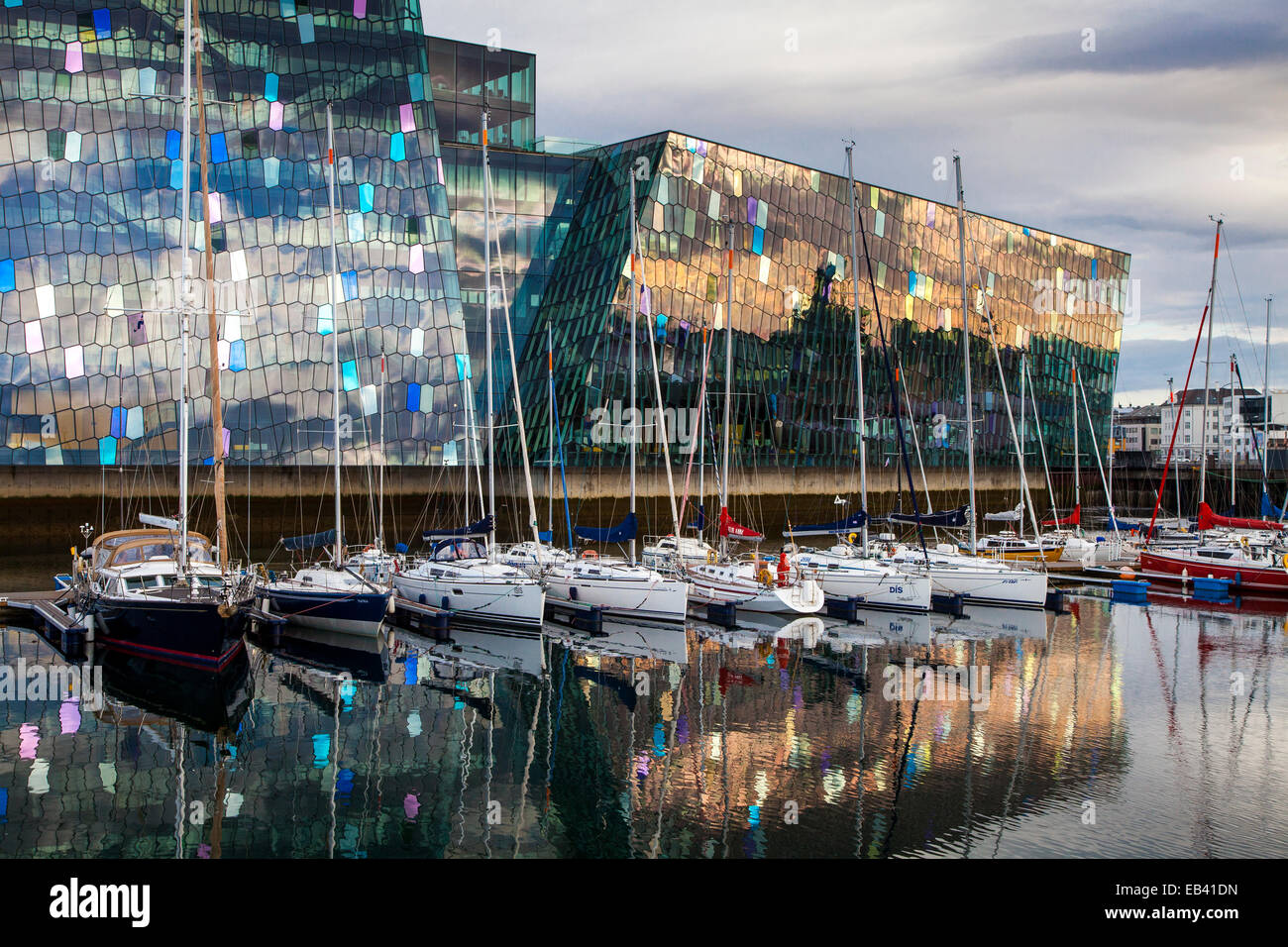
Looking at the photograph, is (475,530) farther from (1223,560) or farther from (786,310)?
(786,310)

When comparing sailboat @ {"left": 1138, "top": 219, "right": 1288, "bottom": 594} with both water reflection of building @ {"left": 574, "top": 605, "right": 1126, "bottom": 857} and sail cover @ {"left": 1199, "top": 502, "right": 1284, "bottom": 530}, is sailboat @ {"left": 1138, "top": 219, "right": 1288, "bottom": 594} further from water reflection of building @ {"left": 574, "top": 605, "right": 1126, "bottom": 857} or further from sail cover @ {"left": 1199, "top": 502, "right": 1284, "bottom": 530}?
water reflection of building @ {"left": 574, "top": 605, "right": 1126, "bottom": 857}

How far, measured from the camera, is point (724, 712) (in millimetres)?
21984

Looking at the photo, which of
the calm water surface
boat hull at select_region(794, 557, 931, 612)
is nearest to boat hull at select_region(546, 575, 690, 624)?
the calm water surface

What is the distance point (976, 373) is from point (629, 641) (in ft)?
168

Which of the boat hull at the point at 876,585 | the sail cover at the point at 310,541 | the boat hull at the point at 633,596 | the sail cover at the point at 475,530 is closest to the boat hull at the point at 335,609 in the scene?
the sail cover at the point at 310,541

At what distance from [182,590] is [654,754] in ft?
39.7

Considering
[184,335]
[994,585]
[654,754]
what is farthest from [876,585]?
[184,335]

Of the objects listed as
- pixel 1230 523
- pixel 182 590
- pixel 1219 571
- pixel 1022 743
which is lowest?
pixel 1022 743

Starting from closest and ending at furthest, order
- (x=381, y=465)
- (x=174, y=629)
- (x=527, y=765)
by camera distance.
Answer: (x=527, y=765)
(x=174, y=629)
(x=381, y=465)

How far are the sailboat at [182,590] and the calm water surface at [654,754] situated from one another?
0.74 meters

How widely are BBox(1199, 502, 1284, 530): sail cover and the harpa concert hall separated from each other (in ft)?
62.6

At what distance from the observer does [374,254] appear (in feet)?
179

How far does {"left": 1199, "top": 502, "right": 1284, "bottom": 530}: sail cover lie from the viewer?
155 ft
